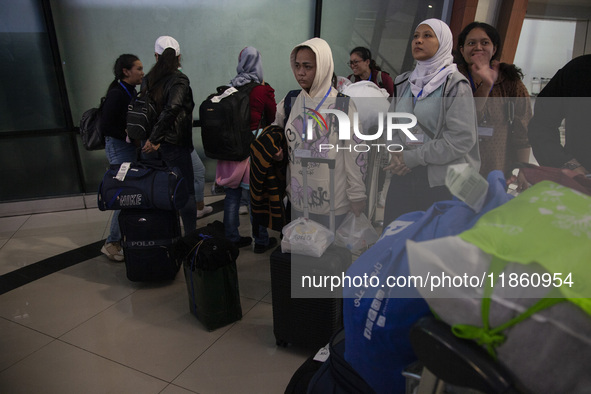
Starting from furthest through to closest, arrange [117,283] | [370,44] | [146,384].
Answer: [370,44], [117,283], [146,384]

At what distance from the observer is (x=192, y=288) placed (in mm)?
2250

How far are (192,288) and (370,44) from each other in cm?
446

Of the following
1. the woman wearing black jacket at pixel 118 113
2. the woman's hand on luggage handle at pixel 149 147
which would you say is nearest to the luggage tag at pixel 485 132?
the woman's hand on luggage handle at pixel 149 147

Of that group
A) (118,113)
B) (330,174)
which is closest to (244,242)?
(118,113)

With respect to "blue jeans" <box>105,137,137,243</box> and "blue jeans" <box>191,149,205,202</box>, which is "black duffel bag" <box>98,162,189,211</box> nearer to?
"blue jeans" <box>105,137,137,243</box>

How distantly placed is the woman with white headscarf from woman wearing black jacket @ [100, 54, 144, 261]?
757 millimetres

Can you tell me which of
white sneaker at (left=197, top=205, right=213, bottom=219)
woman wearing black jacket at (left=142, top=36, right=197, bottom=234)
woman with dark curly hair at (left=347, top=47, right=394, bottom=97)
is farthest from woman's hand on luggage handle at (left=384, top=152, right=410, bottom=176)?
white sneaker at (left=197, top=205, right=213, bottom=219)

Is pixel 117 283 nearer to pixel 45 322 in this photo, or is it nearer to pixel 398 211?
pixel 45 322

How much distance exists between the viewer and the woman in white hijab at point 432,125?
1.73 metres

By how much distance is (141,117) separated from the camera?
2.71m

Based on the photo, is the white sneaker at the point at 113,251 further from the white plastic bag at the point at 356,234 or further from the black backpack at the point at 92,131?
the white plastic bag at the point at 356,234

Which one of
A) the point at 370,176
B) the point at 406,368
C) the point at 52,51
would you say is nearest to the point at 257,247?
the point at 370,176

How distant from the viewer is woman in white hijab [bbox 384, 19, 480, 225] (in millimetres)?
1729

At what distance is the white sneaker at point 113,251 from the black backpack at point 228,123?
1.12 m
